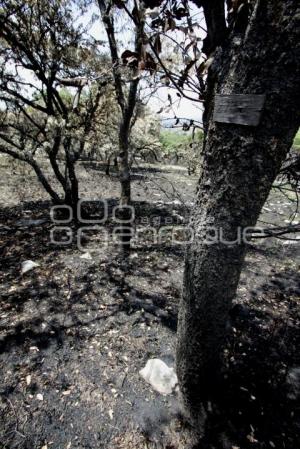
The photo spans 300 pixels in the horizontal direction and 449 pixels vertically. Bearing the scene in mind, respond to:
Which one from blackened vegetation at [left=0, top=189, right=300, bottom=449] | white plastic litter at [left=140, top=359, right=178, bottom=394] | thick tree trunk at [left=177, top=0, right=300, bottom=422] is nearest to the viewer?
thick tree trunk at [left=177, top=0, right=300, bottom=422]

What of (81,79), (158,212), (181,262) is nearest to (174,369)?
(181,262)

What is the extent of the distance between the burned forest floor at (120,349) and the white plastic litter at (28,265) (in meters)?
0.07

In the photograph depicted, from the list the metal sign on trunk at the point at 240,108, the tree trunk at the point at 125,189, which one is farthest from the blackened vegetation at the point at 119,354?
the metal sign on trunk at the point at 240,108

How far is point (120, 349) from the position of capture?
2.56m

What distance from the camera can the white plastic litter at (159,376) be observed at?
2211 millimetres

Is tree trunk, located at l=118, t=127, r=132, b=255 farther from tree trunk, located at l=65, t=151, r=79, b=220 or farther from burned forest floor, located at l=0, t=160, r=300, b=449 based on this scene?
tree trunk, located at l=65, t=151, r=79, b=220

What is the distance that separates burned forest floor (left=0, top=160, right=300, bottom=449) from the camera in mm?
1920

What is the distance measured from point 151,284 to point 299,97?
9.39 feet

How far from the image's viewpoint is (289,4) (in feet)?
3.08

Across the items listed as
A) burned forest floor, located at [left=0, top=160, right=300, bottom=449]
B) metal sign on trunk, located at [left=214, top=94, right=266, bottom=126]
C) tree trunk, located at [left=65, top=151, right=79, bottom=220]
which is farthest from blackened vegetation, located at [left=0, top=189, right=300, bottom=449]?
metal sign on trunk, located at [left=214, top=94, right=266, bottom=126]

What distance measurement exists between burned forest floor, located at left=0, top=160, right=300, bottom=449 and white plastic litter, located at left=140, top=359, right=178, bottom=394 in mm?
60

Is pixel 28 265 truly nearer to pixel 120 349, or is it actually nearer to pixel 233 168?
pixel 120 349

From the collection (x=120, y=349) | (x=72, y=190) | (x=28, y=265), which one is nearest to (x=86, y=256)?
(x=28, y=265)

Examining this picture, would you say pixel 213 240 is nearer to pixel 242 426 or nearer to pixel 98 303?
pixel 242 426
